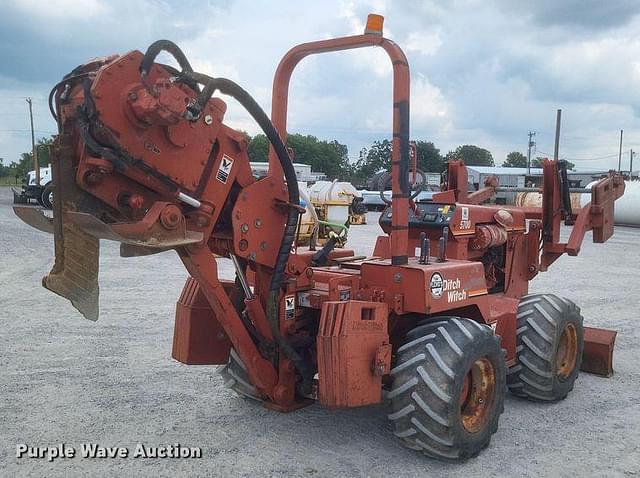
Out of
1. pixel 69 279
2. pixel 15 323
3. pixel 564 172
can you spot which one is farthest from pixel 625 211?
pixel 69 279

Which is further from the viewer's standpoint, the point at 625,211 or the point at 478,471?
the point at 625,211

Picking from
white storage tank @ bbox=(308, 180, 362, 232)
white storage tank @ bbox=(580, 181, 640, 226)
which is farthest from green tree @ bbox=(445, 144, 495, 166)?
white storage tank @ bbox=(308, 180, 362, 232)

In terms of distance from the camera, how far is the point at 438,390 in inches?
171

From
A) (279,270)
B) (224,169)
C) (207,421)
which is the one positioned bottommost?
(207,421)

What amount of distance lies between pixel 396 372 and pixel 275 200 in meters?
1.45

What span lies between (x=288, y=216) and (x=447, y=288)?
1313mm

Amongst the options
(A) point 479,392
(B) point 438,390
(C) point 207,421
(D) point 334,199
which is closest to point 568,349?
(A) point 479,392

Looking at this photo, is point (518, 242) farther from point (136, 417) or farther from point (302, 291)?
point (136, 417)

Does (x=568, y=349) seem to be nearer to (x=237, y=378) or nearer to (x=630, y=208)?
(x=237, y=378)

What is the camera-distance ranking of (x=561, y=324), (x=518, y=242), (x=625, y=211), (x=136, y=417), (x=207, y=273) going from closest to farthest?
1. (x=207, y=273)
2. (x=136, y=417)
3. (x=561, y=324)
4. (x=518, y=242)
5. (x=625, y=211)

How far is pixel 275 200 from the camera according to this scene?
14.8 feet

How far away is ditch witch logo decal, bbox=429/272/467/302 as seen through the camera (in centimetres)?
468

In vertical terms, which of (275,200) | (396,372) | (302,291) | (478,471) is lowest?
(478,471)

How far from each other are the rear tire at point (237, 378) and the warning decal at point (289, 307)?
0.82m
